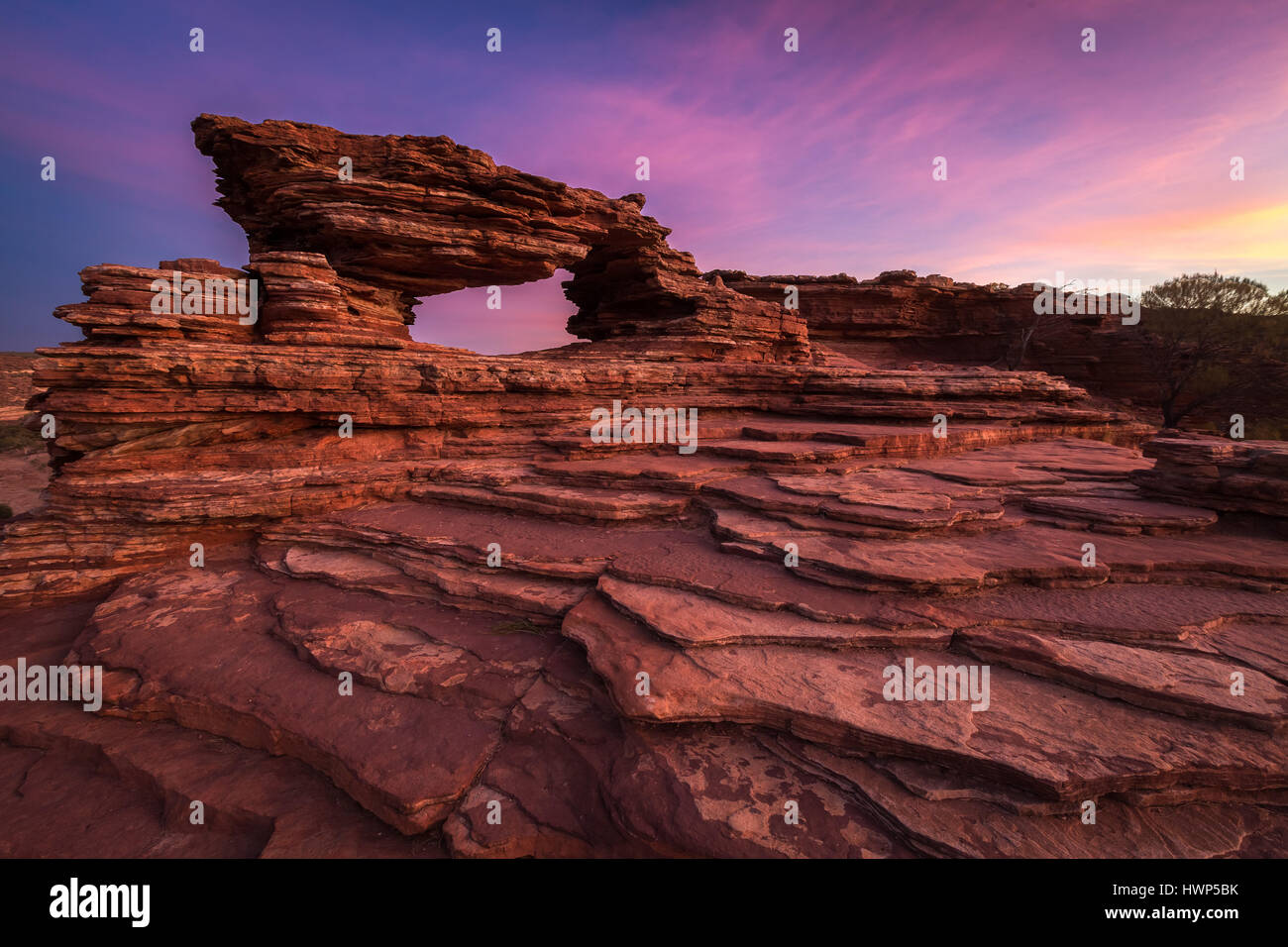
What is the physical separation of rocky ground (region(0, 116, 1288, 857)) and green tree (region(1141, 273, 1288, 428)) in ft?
69.6

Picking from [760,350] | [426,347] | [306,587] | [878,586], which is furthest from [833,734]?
[760,350]

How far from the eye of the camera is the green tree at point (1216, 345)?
2388cm

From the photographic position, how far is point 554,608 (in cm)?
638

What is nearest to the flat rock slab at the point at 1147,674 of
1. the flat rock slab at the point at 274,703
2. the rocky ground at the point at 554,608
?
the rocky ground at the point at 554,608

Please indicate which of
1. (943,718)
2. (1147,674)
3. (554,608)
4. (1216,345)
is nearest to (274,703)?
(554,608)

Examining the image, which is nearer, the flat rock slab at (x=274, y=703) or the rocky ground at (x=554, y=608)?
the rocky ground at (x=554, y=608)

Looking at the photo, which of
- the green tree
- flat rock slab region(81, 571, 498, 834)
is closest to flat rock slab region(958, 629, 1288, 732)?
flat rock slab region(81, 571, 498, 834)

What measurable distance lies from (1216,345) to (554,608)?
36888 mm

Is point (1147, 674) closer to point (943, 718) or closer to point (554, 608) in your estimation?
point (943, 718)

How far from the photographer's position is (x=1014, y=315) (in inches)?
1194

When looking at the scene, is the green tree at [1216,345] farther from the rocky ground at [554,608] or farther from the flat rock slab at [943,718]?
the flat rock slab at [943,718]

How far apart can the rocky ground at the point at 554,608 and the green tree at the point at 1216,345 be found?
21.2 metres

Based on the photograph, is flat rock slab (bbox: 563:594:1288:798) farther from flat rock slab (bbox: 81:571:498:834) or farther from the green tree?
the green tree

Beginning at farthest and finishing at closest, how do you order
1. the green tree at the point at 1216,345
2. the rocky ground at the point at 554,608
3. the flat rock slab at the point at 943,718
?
the green tree at the point at 1216,345 < the rocky ground at the point at 554,608 < the flat rock slab at the point at 943,718
